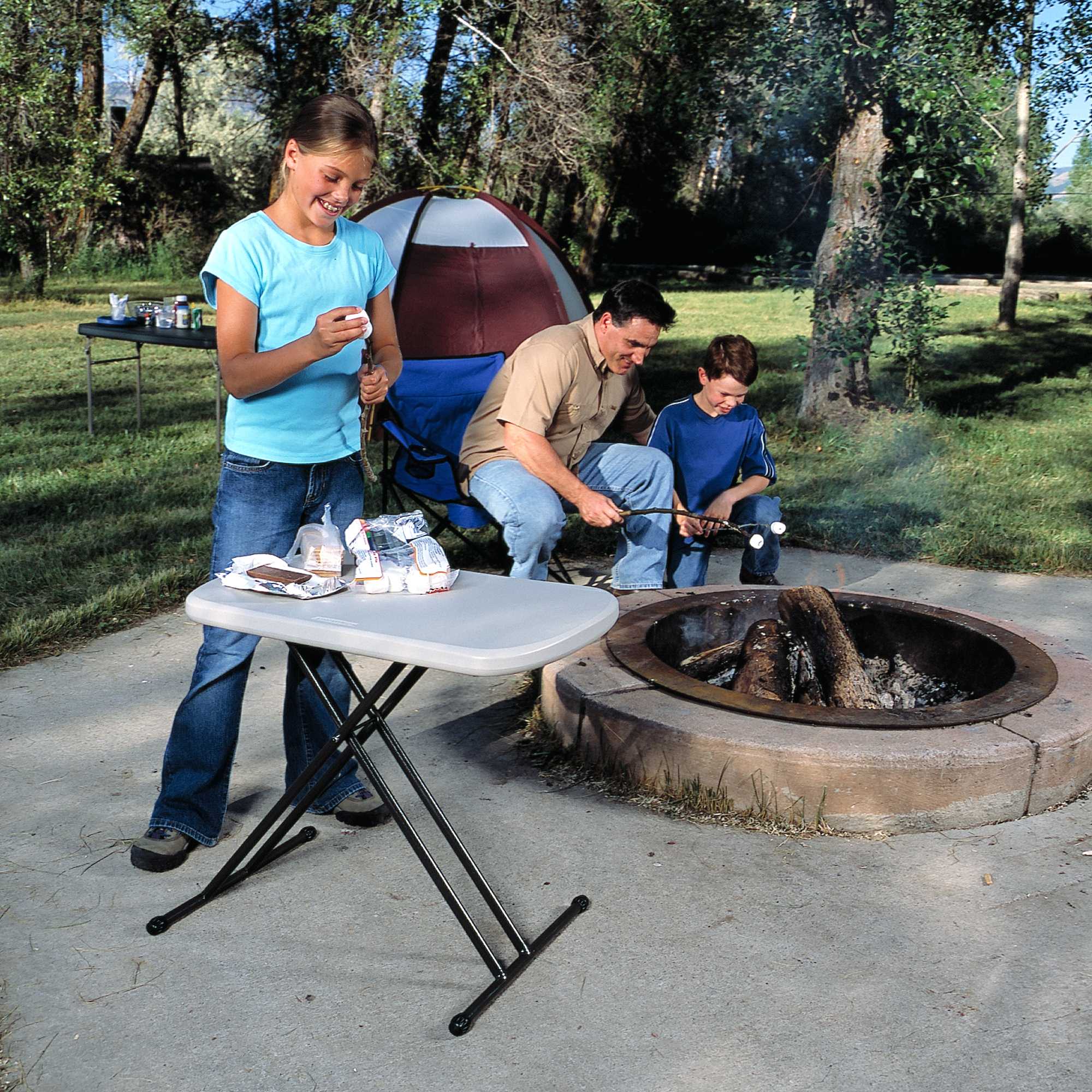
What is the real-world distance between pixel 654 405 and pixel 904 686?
5.81 meters

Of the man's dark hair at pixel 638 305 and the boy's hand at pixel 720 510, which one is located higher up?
the man's dark hair at pixel 638 305

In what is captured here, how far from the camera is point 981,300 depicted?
20.4m

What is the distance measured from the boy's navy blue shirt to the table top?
89.1 inches

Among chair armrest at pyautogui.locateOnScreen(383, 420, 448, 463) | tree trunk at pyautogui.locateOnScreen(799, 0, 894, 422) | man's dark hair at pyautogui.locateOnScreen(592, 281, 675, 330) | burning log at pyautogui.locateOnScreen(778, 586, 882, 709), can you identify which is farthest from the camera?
tree trunk at pyautogui.locateOnScreen(799, 0, 894, 422)

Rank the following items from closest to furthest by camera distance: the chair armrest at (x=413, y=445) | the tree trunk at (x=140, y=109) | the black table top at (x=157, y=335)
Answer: the chair armrest at (x=413, y=445) → the black table top at (x=157, y=335) → the tree trunk at (x=140, y=109)

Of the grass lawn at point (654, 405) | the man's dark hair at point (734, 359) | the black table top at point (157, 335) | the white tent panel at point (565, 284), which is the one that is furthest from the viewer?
the white tent panel at point (565, 284)

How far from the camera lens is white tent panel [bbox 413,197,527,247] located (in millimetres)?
7098

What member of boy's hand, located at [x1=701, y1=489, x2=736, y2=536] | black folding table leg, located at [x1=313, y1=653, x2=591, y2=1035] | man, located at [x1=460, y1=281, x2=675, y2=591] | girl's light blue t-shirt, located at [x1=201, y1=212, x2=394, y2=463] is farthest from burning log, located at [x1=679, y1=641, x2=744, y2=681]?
girl's light blue t-shirt, located at [x1=201, y1=212, x2=394, y2=463]

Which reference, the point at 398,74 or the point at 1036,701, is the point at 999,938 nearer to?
the point at 1036,701

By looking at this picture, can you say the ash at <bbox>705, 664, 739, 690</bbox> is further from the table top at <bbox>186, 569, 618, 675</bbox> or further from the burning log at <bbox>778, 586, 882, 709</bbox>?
the table top at <bbox>186, 569, 618, 675</bbox>

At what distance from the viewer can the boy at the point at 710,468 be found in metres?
4.64

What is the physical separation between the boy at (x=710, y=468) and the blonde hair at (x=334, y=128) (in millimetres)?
2236

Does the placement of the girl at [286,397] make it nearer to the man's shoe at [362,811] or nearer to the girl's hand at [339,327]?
the girl's hand at [339,327]

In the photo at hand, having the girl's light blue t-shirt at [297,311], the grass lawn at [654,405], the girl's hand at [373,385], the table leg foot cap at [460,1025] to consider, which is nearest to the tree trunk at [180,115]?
the grass lawn at [654,405]
